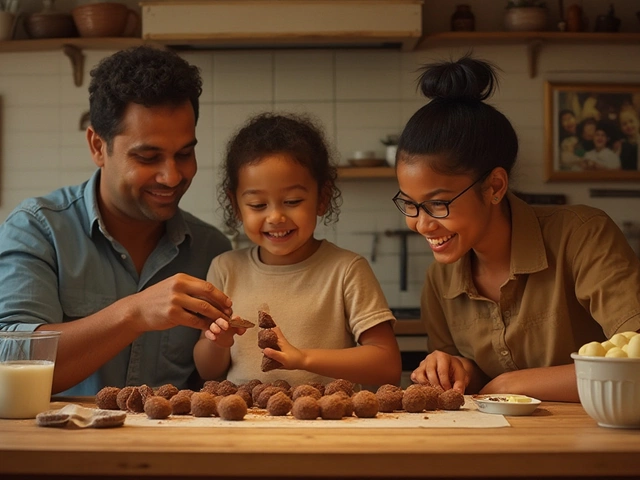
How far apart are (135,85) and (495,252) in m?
0.98

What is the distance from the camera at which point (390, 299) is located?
4375 millimetres

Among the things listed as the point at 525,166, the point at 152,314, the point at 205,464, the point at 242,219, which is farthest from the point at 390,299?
the point at 205,464

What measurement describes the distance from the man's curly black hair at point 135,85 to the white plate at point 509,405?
1111mm

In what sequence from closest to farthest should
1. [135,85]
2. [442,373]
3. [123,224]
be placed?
[442,373] → [135,85] → [123,224]

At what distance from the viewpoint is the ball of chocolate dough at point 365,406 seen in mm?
1458

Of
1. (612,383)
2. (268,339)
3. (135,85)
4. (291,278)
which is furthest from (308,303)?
(612,383)

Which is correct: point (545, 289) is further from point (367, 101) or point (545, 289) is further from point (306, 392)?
point (367, 101)

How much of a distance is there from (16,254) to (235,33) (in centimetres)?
223

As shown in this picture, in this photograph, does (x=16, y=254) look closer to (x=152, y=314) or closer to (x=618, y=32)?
(x=152, y=314)

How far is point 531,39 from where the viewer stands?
14.1 ft

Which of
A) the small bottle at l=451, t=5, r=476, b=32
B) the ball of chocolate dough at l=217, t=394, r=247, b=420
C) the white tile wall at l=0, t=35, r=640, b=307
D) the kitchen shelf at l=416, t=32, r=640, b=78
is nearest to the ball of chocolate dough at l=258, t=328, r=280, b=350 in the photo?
the ball of chocolate dough at l=217, t=394, r=247, b=420

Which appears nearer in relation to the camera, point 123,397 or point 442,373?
point 123,397

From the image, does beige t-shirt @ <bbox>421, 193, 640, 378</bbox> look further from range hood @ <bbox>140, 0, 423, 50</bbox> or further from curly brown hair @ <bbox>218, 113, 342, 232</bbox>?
range hood @ <bbox>140, 0, 423, 50</bbox>

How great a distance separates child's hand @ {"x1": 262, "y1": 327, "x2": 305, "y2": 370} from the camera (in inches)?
65.8
